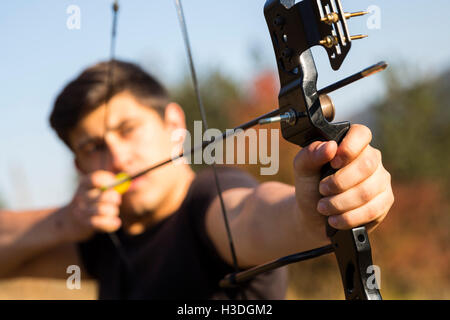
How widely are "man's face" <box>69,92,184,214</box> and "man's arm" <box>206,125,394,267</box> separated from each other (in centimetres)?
54

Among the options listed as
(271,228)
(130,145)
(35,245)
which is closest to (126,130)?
(130,145)

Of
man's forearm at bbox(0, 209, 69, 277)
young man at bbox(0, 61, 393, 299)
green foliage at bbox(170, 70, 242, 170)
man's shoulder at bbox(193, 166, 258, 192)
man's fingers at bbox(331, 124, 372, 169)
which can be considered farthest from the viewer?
green foliage at bbox(170, 70, 242, 170)

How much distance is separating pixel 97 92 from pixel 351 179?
1.19 metres

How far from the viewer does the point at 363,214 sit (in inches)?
26.4

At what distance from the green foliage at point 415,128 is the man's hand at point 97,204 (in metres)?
5.33

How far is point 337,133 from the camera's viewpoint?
0.67 meters

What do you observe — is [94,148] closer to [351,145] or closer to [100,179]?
[100,179]

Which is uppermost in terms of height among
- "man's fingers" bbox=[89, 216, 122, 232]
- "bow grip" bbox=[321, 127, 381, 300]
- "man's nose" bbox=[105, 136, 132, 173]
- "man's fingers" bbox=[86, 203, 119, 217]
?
"man's nose" bbox=[105, 136, 132, 173]

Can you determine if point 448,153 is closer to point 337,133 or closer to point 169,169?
point 169,169

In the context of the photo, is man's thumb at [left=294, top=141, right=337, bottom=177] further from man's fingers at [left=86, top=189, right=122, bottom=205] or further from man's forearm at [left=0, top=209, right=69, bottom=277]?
man's forearm at [left=0, top=209, right=69, bottom=277]

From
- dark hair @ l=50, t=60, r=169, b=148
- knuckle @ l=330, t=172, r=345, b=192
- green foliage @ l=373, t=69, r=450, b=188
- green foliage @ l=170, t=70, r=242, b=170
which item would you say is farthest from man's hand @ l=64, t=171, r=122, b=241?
green foliage @ l=170, t=70, r=242, b=170

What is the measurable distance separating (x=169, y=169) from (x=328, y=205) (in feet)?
3.30

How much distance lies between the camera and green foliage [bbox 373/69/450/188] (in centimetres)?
624

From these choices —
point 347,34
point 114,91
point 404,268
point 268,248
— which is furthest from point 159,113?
point 404,268
